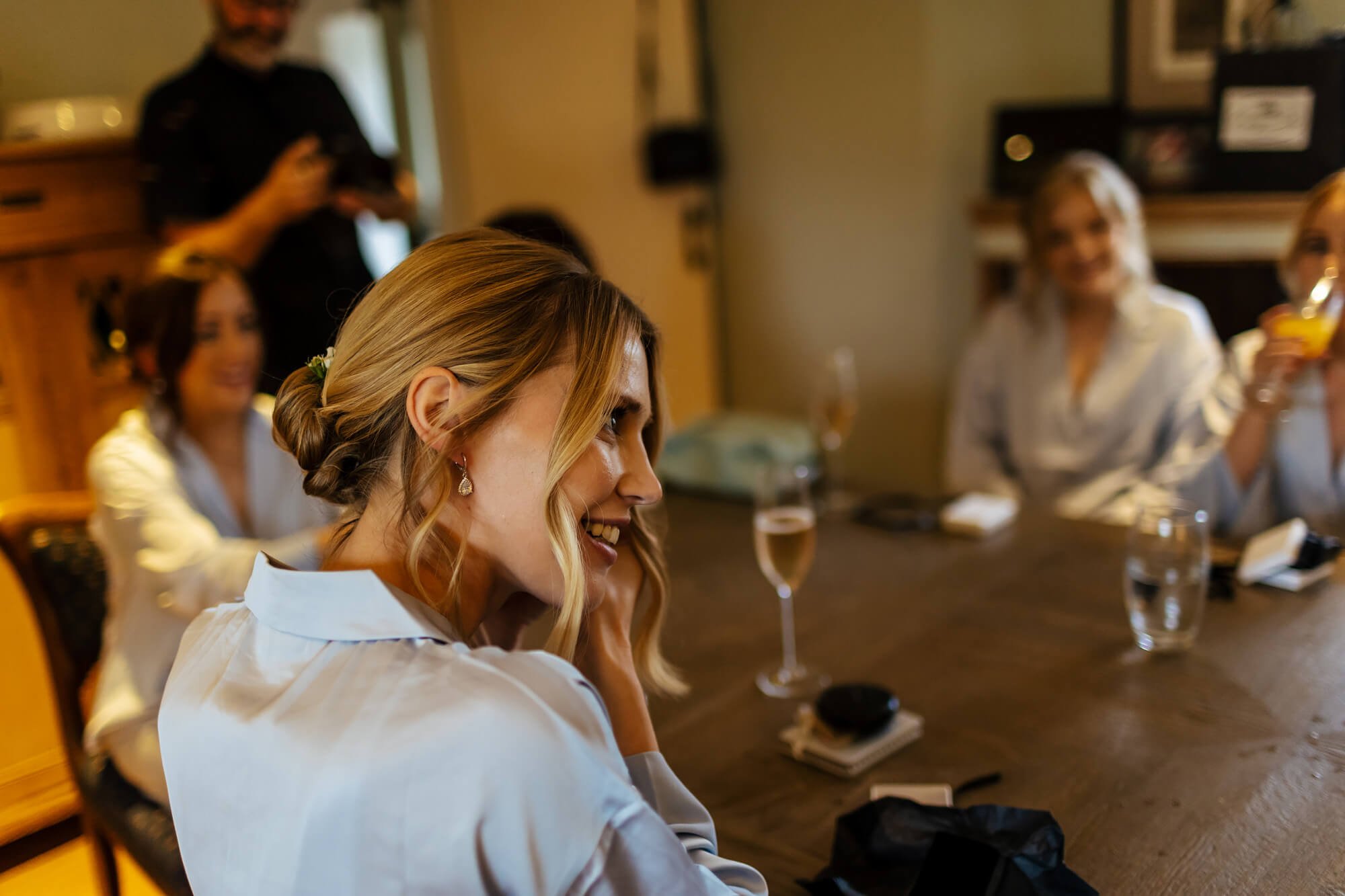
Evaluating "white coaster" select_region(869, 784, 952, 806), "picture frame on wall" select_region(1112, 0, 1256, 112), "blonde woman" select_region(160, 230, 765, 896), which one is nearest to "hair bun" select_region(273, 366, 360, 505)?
"blonde woman" select_region(160, 230, 765, 896)

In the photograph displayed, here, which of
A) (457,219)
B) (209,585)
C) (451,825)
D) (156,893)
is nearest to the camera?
(451,825)

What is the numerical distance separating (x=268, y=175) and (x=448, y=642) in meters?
2.07

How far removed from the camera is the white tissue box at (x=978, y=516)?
1.70 m

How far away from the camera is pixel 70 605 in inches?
62.5

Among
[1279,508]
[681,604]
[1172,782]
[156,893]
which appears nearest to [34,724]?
[156,893]

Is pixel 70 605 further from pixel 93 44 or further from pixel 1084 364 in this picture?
pixel 1084 364

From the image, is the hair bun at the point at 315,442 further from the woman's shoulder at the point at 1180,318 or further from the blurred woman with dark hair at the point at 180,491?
the woman's shoulder at the point at 1180,318

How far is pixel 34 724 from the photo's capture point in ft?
5.64

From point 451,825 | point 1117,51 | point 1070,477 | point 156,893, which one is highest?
point 1117,51

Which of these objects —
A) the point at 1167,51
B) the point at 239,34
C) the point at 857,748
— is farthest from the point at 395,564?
the point at 1167,51

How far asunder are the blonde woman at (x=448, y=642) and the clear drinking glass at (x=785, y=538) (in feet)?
1.04

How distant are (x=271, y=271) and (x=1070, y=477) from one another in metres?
1.82

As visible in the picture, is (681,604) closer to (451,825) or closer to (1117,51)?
(451,825)

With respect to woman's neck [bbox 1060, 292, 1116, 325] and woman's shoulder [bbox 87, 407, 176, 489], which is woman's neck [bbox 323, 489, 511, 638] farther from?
woman's neck [bbox 1060, 292, 1116, 325]
